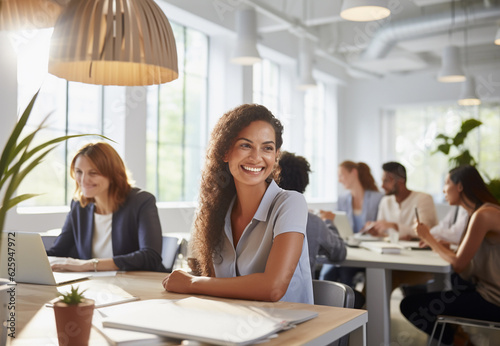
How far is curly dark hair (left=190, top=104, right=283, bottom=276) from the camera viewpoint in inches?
76.7

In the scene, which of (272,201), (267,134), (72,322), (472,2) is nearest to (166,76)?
(267,134)

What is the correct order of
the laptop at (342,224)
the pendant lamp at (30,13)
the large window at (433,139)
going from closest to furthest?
1. the pendant lamp at (30,13)
2. the laptop at (342,224)
3. the large window at (433,139)

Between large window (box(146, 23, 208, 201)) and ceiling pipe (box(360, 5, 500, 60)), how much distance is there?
8.38 ft

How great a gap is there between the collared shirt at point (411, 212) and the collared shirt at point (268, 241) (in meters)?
2.69

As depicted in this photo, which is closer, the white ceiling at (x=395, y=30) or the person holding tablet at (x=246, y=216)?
Result: the person holding tablet at (x=246, y=216)

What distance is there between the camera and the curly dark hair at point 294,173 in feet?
9.05

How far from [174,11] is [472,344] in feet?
14.8

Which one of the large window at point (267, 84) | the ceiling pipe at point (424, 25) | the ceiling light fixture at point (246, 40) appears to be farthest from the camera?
the large window at point (267, 84)

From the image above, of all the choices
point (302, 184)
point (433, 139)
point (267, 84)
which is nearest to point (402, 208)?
point (302, 184)

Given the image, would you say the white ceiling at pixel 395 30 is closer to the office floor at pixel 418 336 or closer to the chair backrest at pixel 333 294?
the office floor at pixel 418 336

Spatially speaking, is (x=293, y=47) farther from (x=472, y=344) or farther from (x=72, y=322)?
(x=72, y=322)

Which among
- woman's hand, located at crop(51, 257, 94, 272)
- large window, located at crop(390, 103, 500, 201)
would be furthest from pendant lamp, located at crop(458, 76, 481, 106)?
woman's hand, located at crop(51, 257, 94, 272)

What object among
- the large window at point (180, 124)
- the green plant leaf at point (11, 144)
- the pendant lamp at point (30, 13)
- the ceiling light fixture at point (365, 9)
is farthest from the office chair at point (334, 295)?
A: the large window at point (180, 124)

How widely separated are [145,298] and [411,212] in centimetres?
332
